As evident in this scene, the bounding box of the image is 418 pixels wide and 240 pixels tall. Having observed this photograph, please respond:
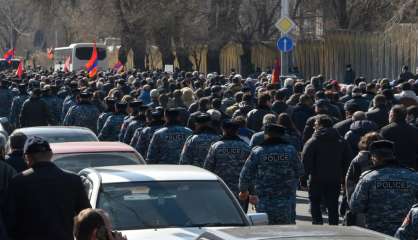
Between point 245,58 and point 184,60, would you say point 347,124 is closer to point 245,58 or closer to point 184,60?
point 245,58

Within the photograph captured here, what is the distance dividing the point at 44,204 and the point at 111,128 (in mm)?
9573

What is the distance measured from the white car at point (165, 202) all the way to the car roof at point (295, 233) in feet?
8.49

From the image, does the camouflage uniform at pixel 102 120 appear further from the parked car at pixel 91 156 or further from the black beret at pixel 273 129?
the black beret at pixel 273 129

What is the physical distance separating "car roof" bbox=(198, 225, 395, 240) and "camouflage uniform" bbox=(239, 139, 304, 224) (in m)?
5.07

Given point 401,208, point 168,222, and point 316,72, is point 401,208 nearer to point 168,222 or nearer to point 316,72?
point 168,222

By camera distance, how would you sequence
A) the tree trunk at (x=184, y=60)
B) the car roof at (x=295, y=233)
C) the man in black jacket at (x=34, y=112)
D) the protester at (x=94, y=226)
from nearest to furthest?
the car roof at (x=295, y=233), the protester at (x=94, y=226), the man in black jacket at (x=34, y=112), the tree trunk at (x=184, y=60)

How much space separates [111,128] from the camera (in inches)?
699

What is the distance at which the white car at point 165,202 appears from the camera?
29.5 feet

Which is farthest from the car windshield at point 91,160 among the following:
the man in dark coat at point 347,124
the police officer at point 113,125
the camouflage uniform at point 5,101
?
the camouflage uniform at point 5,101

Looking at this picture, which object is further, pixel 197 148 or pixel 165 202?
pixel 197 148

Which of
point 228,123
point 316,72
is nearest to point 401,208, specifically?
point 228,123

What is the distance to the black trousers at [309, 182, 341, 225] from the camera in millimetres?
13539

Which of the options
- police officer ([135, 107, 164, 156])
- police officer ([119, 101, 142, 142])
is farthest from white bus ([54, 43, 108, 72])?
police officer ([135, 107, 164, 156])

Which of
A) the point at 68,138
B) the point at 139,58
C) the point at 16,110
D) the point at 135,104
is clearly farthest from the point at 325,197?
the point at 139,58
